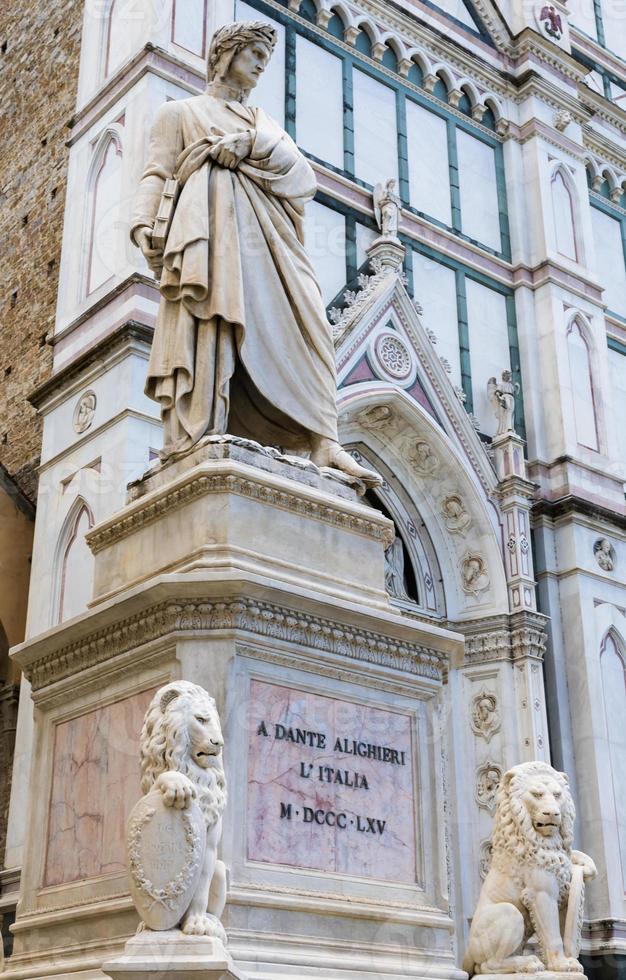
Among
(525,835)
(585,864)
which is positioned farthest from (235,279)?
(585,864)

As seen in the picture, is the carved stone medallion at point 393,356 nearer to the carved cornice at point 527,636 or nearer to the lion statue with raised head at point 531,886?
the carved cornice at point 527,636

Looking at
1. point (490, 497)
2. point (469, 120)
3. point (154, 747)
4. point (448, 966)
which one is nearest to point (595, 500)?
point (490, 497)

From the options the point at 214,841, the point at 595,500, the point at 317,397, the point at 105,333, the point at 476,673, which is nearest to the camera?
the point at 214,841

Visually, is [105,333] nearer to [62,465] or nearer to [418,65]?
[62,465]

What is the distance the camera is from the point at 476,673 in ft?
45.6

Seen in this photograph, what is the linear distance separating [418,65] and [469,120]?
101cm

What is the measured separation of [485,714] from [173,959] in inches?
388

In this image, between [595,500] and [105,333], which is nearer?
[105,333]

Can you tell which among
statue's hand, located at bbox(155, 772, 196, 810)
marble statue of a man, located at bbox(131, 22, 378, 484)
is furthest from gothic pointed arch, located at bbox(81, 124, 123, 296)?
statue's hand, located at bbox(155, 772, 196, 810)

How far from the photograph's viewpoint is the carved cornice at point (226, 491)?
5.59 metres

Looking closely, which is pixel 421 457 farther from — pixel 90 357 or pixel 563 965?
pixel 563 965

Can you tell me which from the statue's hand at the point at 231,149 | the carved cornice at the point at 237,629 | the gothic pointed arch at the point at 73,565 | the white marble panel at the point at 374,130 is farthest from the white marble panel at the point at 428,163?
the carved cornice at the point at 237,629

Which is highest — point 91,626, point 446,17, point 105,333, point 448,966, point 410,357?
point 446,17

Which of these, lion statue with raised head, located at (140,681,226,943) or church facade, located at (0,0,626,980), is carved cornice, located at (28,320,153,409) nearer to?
church facade, located at (0,0,626,980)
